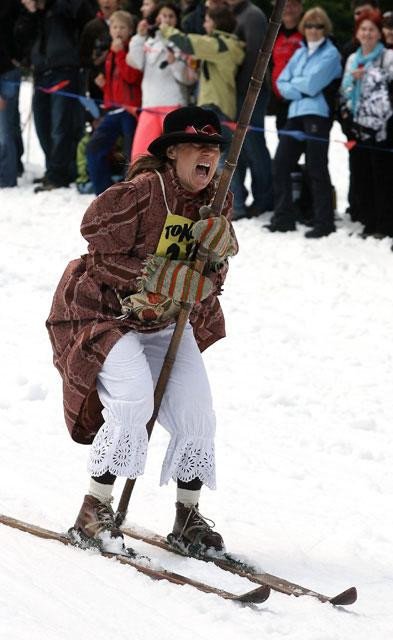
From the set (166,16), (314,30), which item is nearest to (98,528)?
(314,30)

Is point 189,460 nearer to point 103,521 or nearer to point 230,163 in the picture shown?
point 103,521

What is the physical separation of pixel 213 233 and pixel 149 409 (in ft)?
2.17

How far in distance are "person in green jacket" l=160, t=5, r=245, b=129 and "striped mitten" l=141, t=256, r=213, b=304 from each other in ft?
20.3

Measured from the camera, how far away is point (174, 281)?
4184 millimetres

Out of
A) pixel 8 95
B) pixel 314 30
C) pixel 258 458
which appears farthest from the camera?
pixel 8 95

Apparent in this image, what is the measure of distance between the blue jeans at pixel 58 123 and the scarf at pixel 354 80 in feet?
11.0

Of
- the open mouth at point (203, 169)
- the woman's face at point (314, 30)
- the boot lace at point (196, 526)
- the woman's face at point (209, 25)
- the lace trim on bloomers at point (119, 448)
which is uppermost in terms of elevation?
the woman's face at point (314, 30)

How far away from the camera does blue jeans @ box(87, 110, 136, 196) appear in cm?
1121

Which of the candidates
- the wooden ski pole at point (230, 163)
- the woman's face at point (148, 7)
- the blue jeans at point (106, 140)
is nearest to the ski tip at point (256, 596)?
the wooden ski pole at point (230, 163)

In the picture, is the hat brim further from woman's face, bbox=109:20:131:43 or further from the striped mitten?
woman's face, bbox=109:20:131:43

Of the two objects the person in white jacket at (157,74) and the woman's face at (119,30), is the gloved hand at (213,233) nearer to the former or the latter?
the person in white jacket at (157,74)

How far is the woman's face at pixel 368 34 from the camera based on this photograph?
Answer: 926 centimetres

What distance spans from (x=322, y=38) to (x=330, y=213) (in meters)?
1.40

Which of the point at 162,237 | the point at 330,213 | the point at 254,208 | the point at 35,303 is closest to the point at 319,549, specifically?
the point at 162,237
